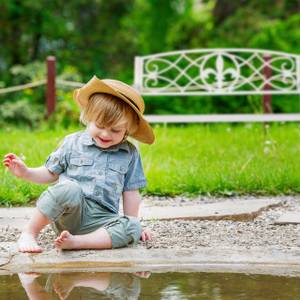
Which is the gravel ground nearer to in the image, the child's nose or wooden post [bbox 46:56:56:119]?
the child's nose

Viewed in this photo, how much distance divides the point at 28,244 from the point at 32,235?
11 cm

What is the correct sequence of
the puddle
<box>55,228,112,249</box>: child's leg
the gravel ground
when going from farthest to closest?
1. the gravel ground
2. <box>55,228,112,249</box>: child's leg
3. the puddle

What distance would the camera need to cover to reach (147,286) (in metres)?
3.19

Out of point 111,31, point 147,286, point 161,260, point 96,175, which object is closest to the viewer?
point 147,286

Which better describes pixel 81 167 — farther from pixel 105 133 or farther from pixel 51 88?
pixel 51 88

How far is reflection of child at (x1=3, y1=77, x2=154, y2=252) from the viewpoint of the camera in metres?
3.77

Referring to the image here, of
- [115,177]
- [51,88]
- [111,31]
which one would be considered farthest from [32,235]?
[111,31]

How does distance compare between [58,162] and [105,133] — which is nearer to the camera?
[105,133]

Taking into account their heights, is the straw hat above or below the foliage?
below

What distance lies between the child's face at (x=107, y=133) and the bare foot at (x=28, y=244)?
523 mm

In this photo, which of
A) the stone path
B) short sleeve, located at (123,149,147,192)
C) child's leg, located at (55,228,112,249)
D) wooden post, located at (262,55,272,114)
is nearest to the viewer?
the stone path

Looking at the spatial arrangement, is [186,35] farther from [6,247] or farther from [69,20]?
[6,247]

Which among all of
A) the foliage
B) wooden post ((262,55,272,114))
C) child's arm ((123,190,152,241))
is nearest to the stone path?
child's arm ((123,190,152,241))

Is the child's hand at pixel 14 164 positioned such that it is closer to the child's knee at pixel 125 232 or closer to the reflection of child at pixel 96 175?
the reflection of child at pixel 96 175
